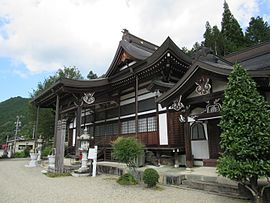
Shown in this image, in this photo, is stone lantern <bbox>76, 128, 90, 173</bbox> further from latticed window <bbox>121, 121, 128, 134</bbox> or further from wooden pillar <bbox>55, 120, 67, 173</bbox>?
latticed window <bbox>121, 121, 128, 134</bbox>

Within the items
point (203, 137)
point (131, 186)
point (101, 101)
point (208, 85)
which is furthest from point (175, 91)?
point (101, 101)

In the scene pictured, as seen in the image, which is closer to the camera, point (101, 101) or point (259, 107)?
point (259, 107)

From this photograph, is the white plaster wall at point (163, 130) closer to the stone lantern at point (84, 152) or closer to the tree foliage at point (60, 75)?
the stone lantern at point (84, 152)

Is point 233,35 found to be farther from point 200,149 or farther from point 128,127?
point 200,149


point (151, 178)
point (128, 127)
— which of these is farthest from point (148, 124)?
point (151, 178)

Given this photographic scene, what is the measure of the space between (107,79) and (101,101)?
1.64 m

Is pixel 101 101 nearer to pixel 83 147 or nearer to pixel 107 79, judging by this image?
pixel 107 79

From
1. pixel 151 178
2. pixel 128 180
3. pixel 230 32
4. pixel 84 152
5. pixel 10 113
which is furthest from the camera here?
pixel 10 113

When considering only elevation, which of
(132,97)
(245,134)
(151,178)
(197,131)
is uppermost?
(132,97)

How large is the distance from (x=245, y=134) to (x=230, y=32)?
34.8 meters

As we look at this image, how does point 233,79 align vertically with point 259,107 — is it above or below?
above

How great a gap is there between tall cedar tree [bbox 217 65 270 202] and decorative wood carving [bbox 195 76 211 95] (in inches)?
107

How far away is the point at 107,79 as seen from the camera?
1473 centimetres

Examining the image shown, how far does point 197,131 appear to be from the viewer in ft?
36.1
